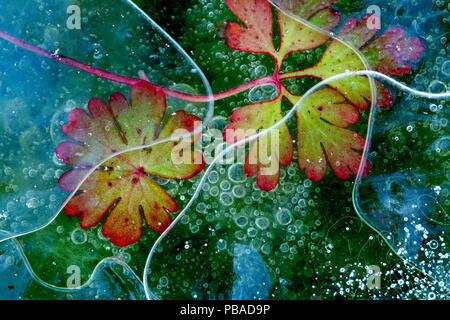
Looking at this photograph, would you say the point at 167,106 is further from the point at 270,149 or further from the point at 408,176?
the point at 408,176

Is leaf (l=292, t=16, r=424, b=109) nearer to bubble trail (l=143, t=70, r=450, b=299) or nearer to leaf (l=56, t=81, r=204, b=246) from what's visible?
bubble trail (l=143, t=70, r=450, b=299)

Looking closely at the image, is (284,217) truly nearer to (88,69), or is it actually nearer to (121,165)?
(121,165)

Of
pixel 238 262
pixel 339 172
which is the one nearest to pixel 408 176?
pixel 339 172
